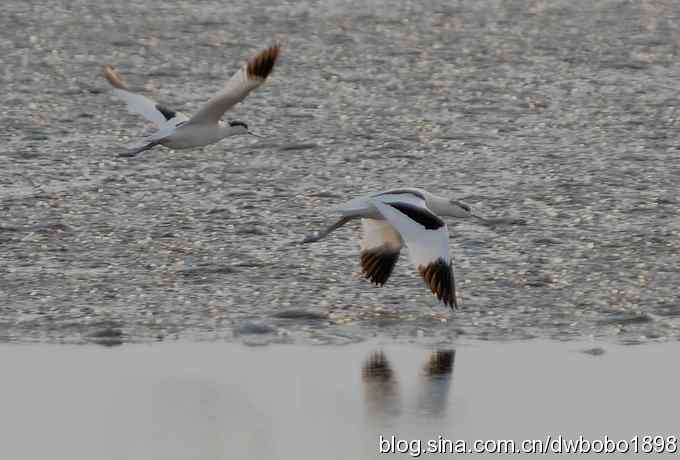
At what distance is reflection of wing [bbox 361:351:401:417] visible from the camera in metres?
7.57

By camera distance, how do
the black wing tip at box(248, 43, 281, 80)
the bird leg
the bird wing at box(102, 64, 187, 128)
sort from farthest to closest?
the bird wing at box(102, 64, 187, 128) → the black wing tip at box(248, 43, 281, 80) → the bird leg

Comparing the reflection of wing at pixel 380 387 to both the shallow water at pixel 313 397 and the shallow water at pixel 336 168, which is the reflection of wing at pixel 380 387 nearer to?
the shallow water at pixel 313 397

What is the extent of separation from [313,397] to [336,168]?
467 cm

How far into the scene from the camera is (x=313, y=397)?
7.72 metres

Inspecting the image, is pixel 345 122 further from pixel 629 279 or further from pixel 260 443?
pixel 260 443

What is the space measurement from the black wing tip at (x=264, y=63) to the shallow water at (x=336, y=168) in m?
0.93

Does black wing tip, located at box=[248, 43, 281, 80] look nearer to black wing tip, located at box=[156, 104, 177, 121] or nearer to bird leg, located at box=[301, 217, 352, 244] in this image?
bird leg, located at box=[301, 217, 352, 244]

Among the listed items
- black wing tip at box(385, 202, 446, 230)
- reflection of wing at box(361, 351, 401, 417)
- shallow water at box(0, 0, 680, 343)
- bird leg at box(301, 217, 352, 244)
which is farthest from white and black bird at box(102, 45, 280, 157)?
reflection of wing at box(361, 351, 401, 417)

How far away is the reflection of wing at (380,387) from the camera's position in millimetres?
7566

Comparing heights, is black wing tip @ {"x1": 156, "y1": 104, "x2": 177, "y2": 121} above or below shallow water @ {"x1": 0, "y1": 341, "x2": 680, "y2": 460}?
above

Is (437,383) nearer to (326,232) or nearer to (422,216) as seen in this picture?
(422,216)

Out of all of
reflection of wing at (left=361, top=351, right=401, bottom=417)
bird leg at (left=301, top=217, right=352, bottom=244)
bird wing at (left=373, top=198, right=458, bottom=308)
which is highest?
bird wing at (left=373, top=198, right=458, bottom=308)

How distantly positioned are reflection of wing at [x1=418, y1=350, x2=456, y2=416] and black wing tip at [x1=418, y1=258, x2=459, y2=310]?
487mm

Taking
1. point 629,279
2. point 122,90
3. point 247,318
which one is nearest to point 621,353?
point 629,279
